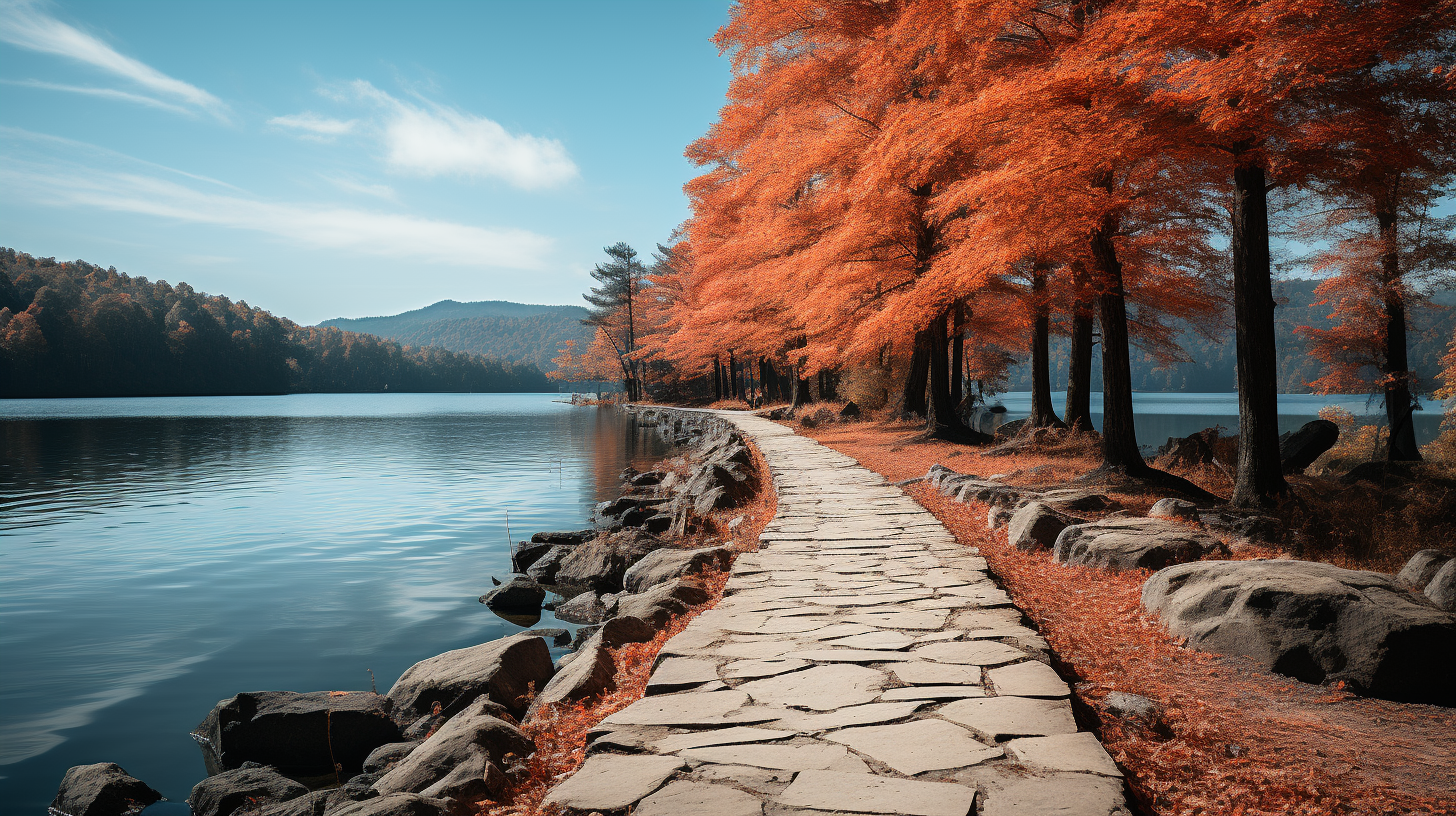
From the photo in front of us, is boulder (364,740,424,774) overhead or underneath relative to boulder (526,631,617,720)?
underneath

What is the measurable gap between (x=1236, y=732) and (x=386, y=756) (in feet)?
16.6

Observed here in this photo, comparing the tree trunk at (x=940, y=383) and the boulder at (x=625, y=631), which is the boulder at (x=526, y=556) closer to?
the boulder at (x=625, y=631)

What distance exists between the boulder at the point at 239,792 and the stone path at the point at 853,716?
274cm

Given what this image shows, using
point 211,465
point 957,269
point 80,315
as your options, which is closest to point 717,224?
point 957,269

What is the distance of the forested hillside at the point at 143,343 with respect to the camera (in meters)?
79.2

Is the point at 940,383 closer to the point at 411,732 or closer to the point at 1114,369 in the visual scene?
the point at 1114,369

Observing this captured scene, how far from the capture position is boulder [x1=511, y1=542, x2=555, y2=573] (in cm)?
1070

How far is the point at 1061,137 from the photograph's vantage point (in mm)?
7176

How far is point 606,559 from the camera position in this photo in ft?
30.2

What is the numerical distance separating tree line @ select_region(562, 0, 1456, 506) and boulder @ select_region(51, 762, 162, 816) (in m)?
8.60

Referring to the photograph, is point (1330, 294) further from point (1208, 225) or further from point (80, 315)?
point (80, 315)

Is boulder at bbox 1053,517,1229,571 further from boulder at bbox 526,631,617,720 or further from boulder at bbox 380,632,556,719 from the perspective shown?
boulder at bbox 380,632,556,719

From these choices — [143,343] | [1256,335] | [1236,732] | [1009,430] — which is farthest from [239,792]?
[143,343]

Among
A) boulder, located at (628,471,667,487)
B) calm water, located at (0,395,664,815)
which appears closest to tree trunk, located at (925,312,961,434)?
boulder, located at (628,471,667,487)
